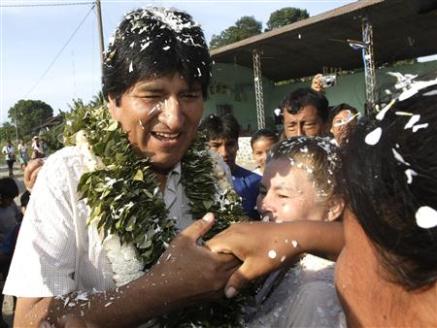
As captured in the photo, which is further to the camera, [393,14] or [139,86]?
[393,14]

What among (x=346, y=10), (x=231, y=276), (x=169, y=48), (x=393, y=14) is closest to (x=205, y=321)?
(x=231, y=276)

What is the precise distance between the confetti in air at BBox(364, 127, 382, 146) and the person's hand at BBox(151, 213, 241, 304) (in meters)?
0.68

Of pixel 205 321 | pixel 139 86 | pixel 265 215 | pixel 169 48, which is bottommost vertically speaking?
pixel 205 321

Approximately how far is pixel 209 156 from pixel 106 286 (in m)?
0.82

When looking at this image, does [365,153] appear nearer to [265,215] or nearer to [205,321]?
[205,321]

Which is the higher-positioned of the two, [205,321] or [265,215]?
[265,215]

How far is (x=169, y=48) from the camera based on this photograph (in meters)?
1.80

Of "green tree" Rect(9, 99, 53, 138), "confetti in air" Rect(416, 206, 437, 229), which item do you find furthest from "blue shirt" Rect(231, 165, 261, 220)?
"green tree" Rect(9, 99, 53, 138)

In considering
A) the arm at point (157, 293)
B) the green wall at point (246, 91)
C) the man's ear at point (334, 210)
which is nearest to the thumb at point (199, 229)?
the arm at point (157, 293)

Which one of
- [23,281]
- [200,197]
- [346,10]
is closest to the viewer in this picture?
[23,281]

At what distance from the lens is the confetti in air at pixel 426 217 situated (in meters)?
0.96

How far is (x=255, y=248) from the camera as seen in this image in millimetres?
1551

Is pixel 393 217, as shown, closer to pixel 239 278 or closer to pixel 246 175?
pixel 239 278

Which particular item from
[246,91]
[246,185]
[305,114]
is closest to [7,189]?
[246,185]
